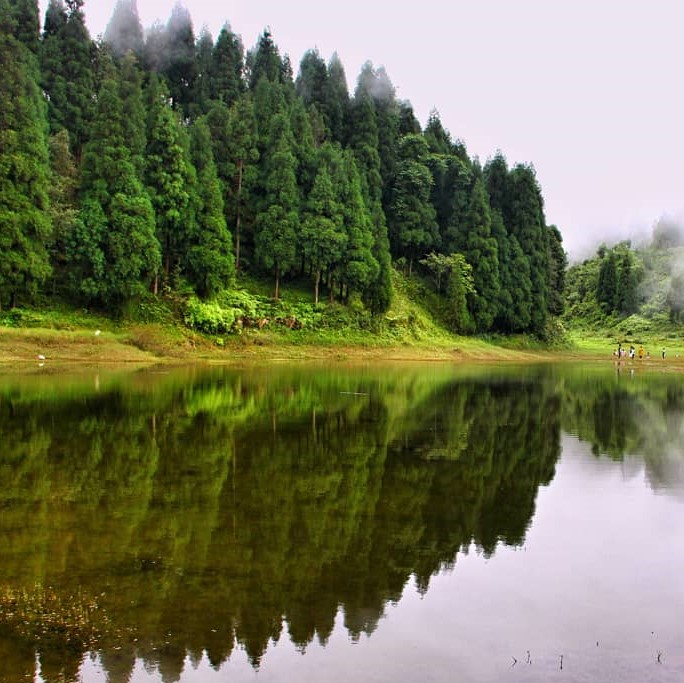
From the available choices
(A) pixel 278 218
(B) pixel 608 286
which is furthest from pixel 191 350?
(B) pixel 608 286

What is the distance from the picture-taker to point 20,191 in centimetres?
3650

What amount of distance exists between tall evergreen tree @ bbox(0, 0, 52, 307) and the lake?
21.9 m

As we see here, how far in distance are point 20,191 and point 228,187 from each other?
18287 millimetres

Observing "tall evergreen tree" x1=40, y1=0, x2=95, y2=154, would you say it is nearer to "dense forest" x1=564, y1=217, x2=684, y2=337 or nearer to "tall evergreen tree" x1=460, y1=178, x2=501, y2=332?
"tall evergreen tree" x1=460, y1=178, x2=501, y2=332

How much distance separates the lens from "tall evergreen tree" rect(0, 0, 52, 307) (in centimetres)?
3541

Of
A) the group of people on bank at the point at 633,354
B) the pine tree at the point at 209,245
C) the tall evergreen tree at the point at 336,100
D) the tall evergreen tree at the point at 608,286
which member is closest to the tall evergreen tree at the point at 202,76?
the tall evergreen tree at the point at 336,100

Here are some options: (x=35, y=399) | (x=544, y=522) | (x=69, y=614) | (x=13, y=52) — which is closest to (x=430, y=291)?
(x=13, y=52)

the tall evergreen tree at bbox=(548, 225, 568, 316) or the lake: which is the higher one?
the tall evergreen tree at bbox=(548, 225, 568, 316)

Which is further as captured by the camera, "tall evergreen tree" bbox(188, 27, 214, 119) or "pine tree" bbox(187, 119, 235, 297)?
"tall evergreen tree" bbox(188, 27, 214, 119)

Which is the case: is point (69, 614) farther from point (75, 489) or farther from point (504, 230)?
point (504, 230)

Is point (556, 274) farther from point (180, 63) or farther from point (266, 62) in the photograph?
point (180, 63)

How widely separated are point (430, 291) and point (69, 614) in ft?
193

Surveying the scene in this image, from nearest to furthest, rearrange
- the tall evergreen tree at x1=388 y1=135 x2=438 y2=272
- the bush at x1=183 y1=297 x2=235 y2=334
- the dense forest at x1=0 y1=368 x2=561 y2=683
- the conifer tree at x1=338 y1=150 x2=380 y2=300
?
1. the dense forest at x1=0 y1=368 x2=561 y2=683
2. the bush at x1=183 y1=297 x2=235 y2=334
3. the conifer tree at x1=338 y1=150 x2=380 y2=300
4. the tall evergreen tree at x1=388 y1=135 x2=438 y2=272

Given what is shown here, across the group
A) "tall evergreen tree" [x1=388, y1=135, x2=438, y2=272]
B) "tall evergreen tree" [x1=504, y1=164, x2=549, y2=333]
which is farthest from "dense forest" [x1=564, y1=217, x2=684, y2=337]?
"tall evergreen tree" [x1=388, y1=135, x2=438, y2=272]
